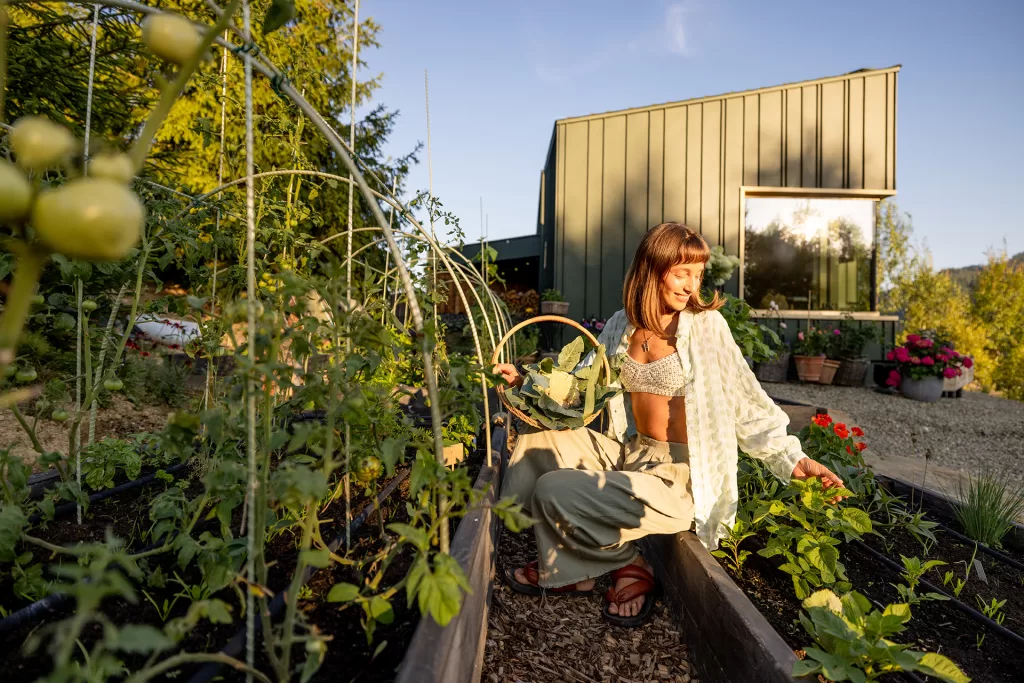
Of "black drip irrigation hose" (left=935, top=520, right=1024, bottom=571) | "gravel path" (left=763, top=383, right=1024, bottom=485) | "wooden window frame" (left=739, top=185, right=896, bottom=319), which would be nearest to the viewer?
"black drip irrigation hose" (left=935, top=520, right=1024, bottom=571)

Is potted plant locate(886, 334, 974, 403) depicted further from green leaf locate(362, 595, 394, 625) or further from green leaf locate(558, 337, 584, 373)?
green leaf locate(362, 595, 394, 625)

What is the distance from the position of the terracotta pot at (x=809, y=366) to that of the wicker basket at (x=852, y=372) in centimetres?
30

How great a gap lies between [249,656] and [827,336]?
21.9ft

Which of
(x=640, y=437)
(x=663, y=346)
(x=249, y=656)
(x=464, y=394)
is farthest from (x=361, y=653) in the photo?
(x=663, y=346)

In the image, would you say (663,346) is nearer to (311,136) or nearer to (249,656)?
(249,656)

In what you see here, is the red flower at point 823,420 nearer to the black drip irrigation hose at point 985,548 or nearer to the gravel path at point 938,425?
the black drip irrigation hose at point 985,548

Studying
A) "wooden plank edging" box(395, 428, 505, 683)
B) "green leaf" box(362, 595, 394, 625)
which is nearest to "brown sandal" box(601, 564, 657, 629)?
"wooden plank edging" box(395, 428, 505, 683)

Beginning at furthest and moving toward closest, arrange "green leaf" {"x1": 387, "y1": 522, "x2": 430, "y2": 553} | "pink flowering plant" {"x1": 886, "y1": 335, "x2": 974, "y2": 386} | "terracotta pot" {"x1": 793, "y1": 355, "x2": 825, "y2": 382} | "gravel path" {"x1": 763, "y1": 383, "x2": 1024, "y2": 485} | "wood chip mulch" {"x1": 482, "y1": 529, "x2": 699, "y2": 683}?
"terracotta pot" {"x1": 793, "y1": 355, "x2": 825, "y2": 382} < "pink flowering plant" {"x1": 886, "y1": 335, "x2": 974, "y2": 386} < "gravel path" {"x1": 763, "y1": 383, "x2": 1024, "y2": 485} < "wood chip mulch" {"x1": 482, "y1": 529, "x2": 699, "y2": 683} < "green leaf" {"x1": 387, "y1": 522, "x2": 430, "y2": 553}

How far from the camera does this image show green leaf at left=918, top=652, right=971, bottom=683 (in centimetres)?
100

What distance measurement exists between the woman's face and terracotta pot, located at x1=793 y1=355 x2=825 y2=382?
4.58 metres

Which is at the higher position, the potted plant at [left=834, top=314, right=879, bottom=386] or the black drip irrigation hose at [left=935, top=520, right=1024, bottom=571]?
the potted plant at [left=834, top=314, right=879, bottom=386]

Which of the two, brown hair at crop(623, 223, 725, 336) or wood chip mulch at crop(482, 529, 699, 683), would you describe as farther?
brown hair at crop(623, 223, 725, 336)

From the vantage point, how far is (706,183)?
6.46 metres

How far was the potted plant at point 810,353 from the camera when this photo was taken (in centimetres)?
590
